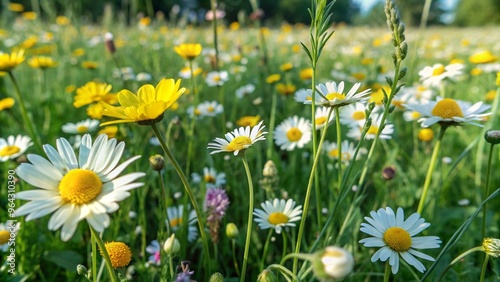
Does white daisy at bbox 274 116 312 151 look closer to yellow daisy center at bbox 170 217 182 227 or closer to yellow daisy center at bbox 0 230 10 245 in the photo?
yellow daisy center at bbox 170 217 182 227

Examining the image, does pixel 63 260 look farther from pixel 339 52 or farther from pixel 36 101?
pixel 339 52

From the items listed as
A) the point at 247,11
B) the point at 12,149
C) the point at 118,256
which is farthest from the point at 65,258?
the point at 247,11

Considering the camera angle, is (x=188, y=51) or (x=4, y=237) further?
(x=188, y=51)

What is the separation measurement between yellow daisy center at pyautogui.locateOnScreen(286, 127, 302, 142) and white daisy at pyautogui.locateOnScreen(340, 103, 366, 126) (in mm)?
171

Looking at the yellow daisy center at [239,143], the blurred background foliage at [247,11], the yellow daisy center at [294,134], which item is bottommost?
the yellow daisy center at [294,134]

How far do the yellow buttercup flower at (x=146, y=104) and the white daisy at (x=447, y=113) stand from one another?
22.9 inches

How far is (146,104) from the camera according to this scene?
739 millimetres

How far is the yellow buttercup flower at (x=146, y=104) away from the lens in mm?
691

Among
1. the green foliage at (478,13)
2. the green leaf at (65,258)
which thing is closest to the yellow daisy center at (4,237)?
the green leaf at (65,258)

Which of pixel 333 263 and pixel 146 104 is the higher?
pixel 146 104

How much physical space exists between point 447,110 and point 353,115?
22.0 inches

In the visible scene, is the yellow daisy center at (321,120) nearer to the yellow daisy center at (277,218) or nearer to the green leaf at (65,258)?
the yellow daisy center at (277,218)

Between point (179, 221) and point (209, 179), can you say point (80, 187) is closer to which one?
point (179, 221)

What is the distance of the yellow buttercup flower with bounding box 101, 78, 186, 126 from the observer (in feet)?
2.27
